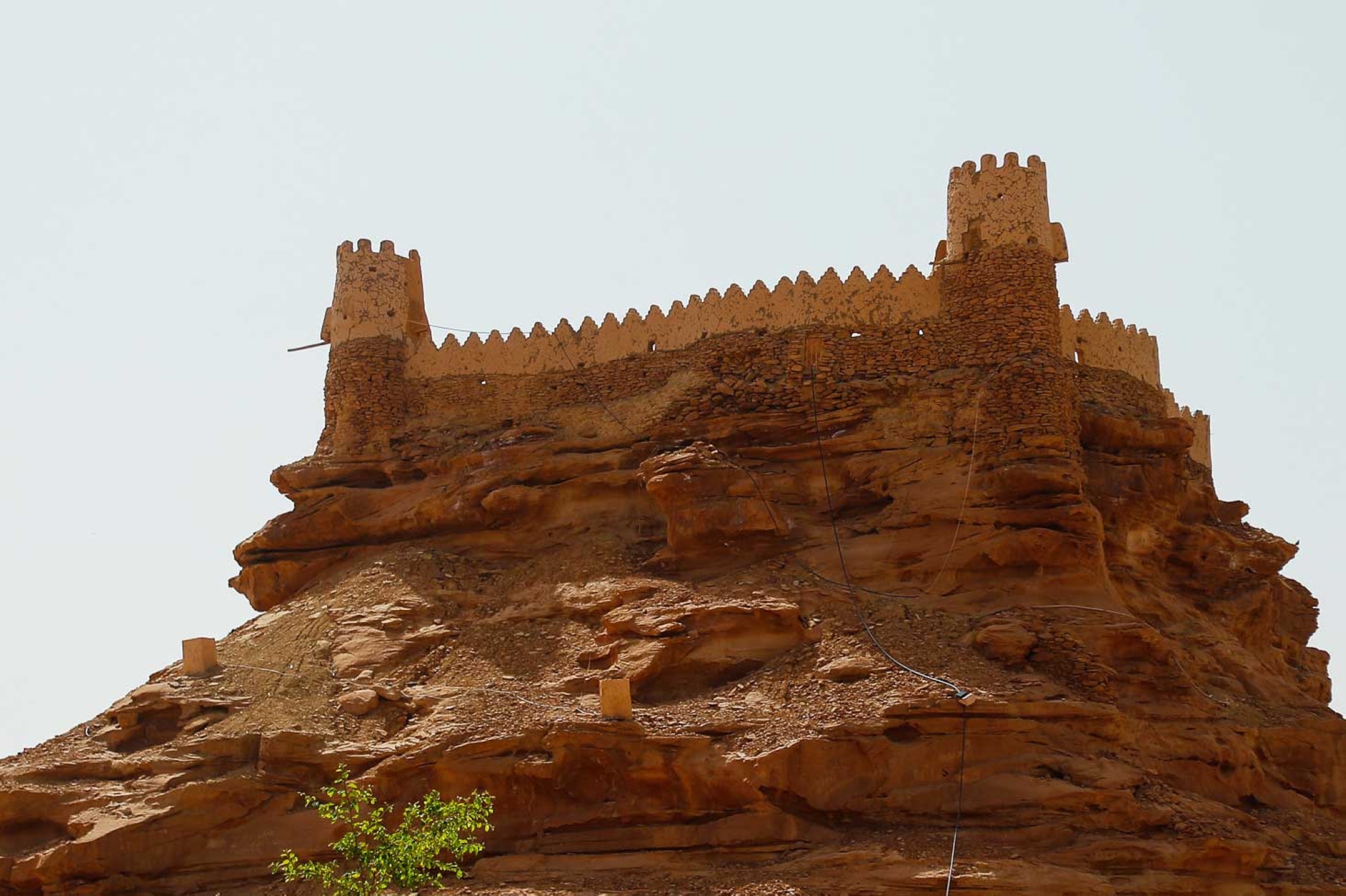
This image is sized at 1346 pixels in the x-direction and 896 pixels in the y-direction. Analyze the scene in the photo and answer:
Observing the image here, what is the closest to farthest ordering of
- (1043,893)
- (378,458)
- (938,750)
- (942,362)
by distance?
(1043,893)
(938,750)
(942,362)
(378,458)

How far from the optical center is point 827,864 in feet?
71.2

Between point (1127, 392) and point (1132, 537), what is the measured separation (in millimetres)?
2385

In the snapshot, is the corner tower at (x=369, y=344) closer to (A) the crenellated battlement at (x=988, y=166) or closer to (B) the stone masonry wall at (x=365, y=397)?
(B) the stone masonry wall at (x=365, y=397)

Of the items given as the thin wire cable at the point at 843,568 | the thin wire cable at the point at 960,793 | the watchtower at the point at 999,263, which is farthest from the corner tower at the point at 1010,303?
the thin wire cable at the point at 960,793

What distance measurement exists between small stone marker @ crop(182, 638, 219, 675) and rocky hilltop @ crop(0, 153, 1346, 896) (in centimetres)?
29

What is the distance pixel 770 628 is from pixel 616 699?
235 cm

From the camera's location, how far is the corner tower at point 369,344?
30312mm

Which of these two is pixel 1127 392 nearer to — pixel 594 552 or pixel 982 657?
pixel 982 657

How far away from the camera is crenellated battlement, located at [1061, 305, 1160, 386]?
28000mm

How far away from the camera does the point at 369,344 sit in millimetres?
30625

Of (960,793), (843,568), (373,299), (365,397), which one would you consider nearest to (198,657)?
(365,397)

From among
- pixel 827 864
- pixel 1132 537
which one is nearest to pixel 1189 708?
pixel 1132 537

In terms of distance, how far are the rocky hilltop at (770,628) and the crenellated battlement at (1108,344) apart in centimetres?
10

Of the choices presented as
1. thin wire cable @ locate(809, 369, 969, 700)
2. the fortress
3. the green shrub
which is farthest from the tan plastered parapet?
the green shrub
